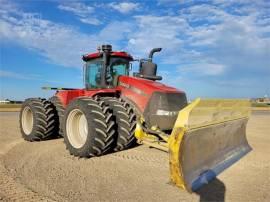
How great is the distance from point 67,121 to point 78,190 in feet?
8.95

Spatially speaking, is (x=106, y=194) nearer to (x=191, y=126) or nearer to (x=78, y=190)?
(x=78, y=190)

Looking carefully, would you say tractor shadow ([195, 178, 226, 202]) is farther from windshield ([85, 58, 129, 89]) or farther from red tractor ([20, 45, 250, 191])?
windshield ([85, 58, 129, 89])

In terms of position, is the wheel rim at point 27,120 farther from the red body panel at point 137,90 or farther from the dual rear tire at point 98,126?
the dual rear tire at point 98,126

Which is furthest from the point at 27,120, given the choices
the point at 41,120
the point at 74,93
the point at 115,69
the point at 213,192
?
the point at 213,192

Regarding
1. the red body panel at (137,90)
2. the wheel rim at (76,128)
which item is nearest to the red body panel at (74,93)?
the red body panel at (137,90)

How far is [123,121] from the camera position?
628 centimetres

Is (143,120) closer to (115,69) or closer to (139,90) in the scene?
(139,90)

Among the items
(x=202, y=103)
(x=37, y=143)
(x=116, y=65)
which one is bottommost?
(x=37, y=143)

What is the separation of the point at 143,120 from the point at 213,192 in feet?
8.02

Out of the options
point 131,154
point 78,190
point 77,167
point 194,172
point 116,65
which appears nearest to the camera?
point 78,190

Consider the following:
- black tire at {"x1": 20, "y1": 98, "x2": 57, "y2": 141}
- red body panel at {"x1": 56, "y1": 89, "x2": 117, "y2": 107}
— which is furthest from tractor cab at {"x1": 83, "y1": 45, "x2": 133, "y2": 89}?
black tire at {"x1": 20, "y1": 98, "x2": 57, "y2": 141}

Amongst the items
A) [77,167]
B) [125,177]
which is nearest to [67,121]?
[77,167]

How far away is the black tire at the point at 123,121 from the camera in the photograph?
631cm

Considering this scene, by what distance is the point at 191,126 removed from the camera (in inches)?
175
